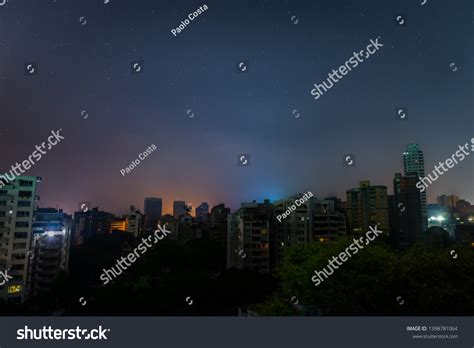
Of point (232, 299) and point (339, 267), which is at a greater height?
point (339, 267)

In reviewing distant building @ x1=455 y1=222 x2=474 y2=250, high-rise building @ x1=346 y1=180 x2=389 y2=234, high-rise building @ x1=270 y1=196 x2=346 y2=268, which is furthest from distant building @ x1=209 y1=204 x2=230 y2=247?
distant building @ x1=455 y1=222 x2=474 y2=250

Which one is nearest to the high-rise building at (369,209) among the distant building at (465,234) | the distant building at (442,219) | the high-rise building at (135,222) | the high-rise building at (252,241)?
the distant building at (442,219)

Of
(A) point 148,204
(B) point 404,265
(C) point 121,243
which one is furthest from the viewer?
(A) point 148,204

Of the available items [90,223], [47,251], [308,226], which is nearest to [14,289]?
[47,251]

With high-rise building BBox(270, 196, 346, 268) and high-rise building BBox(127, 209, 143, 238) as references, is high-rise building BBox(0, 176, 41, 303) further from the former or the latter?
high-rise building BBox(127, 209, 143, 238)

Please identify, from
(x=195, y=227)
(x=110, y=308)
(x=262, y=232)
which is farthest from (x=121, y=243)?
(x=110, y=308)

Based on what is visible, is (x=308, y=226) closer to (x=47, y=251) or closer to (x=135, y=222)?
(x=47, y=251)

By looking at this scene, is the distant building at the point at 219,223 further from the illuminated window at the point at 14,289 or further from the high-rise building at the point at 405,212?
the illuminated window at the point at 14,289
